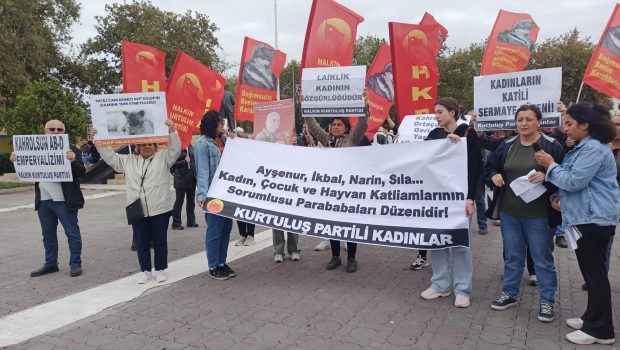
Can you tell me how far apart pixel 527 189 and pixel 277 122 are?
3.33m

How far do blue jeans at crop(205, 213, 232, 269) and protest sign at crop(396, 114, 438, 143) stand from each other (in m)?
3.77

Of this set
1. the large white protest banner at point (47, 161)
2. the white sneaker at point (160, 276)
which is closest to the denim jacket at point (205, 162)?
the white sneaker at point (160, 276)

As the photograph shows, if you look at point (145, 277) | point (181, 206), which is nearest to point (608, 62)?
point (145, 277)

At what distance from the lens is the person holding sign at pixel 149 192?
523 centimetres

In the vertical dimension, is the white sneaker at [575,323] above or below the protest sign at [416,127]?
below

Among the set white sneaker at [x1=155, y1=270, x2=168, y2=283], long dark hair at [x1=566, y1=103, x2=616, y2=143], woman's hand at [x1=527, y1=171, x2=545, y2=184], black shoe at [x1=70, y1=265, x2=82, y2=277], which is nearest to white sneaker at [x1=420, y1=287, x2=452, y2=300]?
woman's hand at [x1=527, y1=171, x2=545, y2=184]

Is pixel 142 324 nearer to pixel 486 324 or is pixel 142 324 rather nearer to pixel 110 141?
pixel 110 141

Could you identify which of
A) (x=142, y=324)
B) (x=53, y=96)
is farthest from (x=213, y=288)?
(x=53, y=96)

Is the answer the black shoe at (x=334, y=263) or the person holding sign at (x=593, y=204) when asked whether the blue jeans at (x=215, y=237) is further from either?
the person holding sign at (x=593, y=204)

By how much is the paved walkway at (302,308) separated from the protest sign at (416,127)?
7.50 feet

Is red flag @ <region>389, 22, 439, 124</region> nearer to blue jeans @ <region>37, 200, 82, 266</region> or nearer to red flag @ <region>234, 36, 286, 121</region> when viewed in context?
red flag @ <region>234, 36, 286, 121</region>

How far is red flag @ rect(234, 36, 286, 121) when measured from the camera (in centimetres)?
773

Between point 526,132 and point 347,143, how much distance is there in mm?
Result: 2165

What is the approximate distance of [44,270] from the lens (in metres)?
5.86
